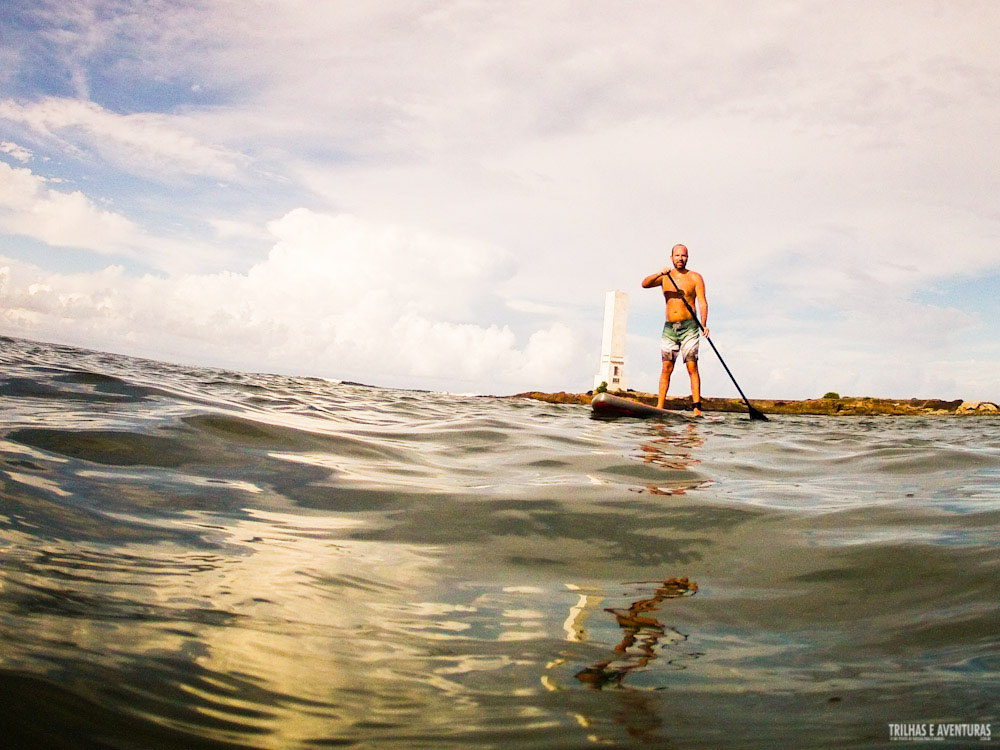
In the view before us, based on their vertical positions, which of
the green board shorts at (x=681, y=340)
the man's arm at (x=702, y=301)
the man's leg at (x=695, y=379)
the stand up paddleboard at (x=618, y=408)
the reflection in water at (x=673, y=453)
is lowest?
the reflection in water at (x=673, y=453)

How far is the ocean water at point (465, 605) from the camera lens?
3.25ft

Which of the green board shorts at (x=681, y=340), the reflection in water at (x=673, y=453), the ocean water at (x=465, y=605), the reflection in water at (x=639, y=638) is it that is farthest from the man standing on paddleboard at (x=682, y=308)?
the reflection in water at (x=639, y=638)

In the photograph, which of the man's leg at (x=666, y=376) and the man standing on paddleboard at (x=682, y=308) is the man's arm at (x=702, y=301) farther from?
the man's leg at (x=666, y=376)

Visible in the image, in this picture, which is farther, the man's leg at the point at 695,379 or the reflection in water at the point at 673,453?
the man's leg at the point at 695,379

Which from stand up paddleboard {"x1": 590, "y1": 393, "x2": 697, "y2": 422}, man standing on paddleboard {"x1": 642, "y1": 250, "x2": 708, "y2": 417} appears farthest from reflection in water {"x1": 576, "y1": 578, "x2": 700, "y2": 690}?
man standing on paddleboard {"x1": 642, "y1": 250, "x2": 708, "y2": 417}

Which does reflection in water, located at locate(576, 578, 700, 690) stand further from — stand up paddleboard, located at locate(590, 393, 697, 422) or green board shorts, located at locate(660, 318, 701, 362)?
green board shorts, located at locate(660, 318, 701, 362)

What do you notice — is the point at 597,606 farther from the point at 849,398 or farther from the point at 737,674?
the point at 849,398

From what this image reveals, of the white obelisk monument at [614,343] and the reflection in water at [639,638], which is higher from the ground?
the white obelisk monument at [614,343]

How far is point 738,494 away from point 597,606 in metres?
1.73

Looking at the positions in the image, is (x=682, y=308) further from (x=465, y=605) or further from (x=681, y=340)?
(x=465, y=605)

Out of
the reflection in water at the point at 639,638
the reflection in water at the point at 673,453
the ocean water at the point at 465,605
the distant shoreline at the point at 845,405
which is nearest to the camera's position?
the ocean water at the point at 465,605

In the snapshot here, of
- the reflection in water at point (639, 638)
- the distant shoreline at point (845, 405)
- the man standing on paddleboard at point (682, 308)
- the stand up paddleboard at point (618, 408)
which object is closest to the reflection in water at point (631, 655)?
the reflection in water at point (639, 638)

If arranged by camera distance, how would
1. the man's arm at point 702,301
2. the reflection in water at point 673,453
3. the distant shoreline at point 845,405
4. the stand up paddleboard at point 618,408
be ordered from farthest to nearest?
the distant shoreline at point 845,405
the man's arm at point 702,301
the stand up paddleboard at point 618,408
the reflection in water at point 673,453

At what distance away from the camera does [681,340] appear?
34.7ft
